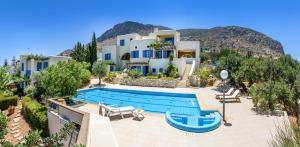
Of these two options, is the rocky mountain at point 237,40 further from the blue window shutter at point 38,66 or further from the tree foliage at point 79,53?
the blue window shutter at point 38,66

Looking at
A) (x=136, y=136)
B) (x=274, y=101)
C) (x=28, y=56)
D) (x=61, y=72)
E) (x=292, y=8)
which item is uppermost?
(x=292, y=8)

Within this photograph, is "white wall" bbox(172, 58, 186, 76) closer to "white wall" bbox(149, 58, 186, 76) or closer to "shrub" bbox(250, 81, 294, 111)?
"white wall" bbox(149, 58, 186, 76)

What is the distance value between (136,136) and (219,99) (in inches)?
459

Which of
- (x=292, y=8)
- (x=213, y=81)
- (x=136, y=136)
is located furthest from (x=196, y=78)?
(x=136, y=136)

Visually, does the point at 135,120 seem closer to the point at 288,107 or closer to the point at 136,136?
the point at 136,136

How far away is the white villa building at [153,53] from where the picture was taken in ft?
121

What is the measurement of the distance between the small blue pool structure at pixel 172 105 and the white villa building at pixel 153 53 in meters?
10.6

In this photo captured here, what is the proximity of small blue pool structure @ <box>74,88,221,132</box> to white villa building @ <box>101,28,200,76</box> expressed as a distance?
10.6 metres

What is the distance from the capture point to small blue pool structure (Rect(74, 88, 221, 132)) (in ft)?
39.8

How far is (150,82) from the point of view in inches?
1241

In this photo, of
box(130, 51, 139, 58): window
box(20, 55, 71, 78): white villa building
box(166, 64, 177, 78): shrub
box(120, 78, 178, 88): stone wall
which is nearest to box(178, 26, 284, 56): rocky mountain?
box(130, 51, 139, 58): window

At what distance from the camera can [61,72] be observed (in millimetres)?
17047

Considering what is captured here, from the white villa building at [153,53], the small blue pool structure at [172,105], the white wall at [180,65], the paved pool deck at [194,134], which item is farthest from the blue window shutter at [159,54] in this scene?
the paved pool deck at [194,134]

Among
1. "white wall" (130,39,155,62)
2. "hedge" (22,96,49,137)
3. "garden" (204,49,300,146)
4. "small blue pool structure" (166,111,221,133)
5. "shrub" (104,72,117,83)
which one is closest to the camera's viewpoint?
"small blue pool structure" (166,111,221,133)
